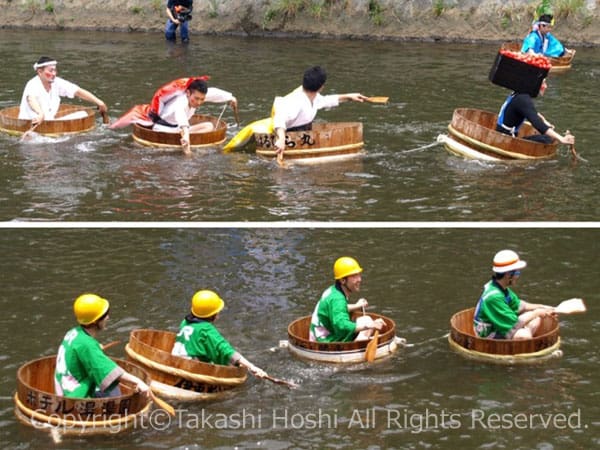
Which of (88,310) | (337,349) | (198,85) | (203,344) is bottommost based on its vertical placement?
(337,349)

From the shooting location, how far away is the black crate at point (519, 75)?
61.2 feet

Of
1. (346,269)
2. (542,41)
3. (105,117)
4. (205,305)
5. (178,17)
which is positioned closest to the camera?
(205,305)

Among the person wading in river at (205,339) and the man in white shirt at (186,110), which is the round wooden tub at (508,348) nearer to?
the person wading in river at (205,339)

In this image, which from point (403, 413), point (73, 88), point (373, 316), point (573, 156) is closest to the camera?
point (403, 413)

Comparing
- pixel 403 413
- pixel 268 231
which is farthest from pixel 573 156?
pixel 403 413

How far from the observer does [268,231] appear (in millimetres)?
16391

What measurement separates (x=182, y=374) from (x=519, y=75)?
9.69 metres

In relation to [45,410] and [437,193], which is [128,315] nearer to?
[45,410]

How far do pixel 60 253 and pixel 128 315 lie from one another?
8.13 ft

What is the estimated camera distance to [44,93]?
2125 cm

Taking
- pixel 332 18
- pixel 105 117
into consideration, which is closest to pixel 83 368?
pixel 105 117

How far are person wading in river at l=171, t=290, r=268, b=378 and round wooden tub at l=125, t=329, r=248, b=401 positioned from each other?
0.13 metres

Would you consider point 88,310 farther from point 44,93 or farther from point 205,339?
point 44,93

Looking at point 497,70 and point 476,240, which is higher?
point 497,70
